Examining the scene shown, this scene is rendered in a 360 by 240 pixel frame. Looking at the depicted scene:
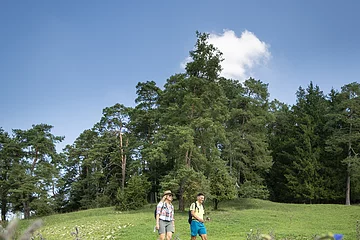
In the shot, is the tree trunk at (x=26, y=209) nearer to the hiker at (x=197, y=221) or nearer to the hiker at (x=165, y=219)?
the hiker at (x=165, y=219)

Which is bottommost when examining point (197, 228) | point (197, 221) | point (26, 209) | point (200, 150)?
point (26, 209)

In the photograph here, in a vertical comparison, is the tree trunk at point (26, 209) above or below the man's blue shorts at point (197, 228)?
below

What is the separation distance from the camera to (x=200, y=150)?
26.4 meters

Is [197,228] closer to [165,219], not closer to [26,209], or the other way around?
[165,219]

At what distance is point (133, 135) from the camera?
38156 millimetres

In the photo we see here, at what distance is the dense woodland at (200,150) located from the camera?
25891 mm

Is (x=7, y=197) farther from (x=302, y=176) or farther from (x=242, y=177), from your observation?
(x=302, y=176)

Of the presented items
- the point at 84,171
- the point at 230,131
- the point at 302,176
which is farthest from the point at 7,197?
the point at 302,176

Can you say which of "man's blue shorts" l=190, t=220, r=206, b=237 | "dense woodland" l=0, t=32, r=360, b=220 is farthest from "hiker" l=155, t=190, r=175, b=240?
"dense woodland" l=0, t=32, r=360, b=220

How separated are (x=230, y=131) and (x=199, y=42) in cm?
1073

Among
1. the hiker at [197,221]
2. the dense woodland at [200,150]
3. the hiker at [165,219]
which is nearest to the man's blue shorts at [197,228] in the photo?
the hiker at [197,221]

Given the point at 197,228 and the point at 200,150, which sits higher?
the point at 200,150

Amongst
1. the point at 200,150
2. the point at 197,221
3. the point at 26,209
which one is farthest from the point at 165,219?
the point at 26,209

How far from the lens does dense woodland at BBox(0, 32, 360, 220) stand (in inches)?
1019
